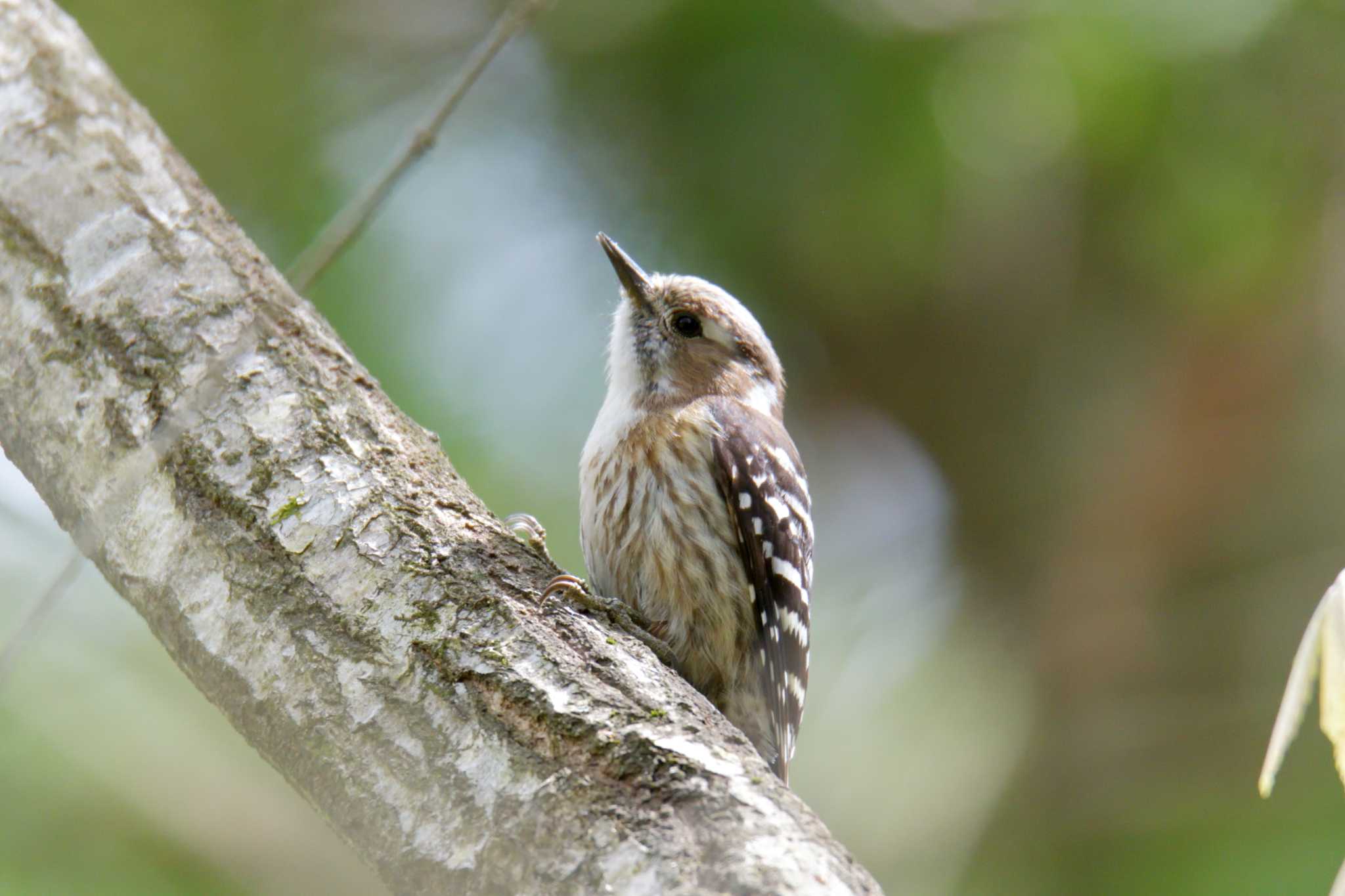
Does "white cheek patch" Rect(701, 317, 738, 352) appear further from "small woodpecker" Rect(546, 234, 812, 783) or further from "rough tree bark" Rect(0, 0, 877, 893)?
"rough tree bark" Rect(0, 0, 877, 893)

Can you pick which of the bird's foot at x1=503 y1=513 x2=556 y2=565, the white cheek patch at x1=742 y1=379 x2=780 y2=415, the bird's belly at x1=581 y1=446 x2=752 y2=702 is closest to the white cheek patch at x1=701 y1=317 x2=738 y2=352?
the white cheek patch at x1=742 y1=379 x2=780 y2=415

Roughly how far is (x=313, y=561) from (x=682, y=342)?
2.52 metres

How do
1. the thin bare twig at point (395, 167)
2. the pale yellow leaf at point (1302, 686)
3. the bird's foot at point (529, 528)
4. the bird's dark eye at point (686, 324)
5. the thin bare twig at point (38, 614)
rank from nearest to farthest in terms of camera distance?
the pale yellow leaf at point (1302, 686) < the thin bare twig at point (38, 614) < the thin bare twig at point (395, 167) < the bird's foot at point (529, 528) < the bird's dark eye at point (686, 324)

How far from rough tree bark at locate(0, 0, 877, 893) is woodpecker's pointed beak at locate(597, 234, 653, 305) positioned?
1.84 metres

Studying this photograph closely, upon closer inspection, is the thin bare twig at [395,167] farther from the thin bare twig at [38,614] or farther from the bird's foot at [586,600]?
the bird's foot at [586,600]

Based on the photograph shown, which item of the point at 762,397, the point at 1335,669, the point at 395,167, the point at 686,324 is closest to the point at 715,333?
the point at 686,324

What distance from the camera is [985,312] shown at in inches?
192

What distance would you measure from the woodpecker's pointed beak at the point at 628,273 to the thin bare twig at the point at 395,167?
1543mm

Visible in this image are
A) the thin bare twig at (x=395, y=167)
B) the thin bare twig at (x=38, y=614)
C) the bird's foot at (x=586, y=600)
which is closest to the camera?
the thin bare twig at (x=38, y=614)

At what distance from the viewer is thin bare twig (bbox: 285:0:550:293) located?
255 cm

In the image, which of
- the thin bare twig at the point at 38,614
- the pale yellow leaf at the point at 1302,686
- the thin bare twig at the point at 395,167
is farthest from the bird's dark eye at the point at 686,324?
the pale yellow leaf at the point at 1302,686

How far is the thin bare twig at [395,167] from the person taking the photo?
2.55m

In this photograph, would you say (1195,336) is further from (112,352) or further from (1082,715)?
(112,352)

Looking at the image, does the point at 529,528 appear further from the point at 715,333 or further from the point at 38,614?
the point at 715,333
